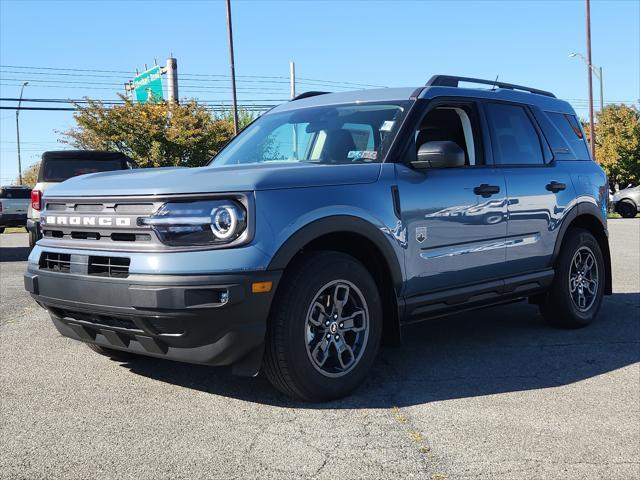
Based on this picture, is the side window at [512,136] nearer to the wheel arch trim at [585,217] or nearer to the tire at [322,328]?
the wheel arch trim at [585,217]

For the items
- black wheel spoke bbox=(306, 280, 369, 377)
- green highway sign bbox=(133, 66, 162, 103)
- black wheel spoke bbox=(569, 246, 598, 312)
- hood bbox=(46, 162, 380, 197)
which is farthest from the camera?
green highway sign bbox=(133, 66, 162, 103)

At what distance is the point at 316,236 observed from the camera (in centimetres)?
391

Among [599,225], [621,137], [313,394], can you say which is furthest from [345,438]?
[621,137]

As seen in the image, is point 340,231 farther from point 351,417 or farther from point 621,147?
point 621,147

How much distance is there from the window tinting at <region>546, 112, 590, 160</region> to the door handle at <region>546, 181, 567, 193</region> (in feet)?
2.07

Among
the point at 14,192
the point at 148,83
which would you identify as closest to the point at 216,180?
the point at 14,192

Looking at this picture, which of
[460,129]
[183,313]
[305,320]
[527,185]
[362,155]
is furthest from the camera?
[527,185]

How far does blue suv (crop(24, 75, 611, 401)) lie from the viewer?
143 inches

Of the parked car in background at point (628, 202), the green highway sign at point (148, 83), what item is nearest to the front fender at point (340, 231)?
the parked car in background at point (628, 202)

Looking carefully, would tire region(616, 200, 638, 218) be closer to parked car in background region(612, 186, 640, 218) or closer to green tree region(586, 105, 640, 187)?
parked car in background region(612, 186, 640, 218)

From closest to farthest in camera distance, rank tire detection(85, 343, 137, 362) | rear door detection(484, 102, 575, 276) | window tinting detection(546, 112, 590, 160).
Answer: tire detection(85, 343, 137, 362) → rear door detection(484, 102, 575, 276) → window tinting detection(546, 112, 590, 160)

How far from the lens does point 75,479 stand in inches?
117

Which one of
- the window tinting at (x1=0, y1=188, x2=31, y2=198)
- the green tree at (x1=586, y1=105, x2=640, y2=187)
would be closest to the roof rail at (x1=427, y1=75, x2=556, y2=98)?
the window tinting at (x1=0, y1=188, x2=31, y2=198)

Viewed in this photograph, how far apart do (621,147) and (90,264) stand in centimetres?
4021
